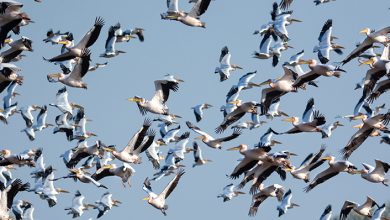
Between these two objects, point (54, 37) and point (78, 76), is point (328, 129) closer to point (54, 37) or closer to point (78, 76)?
point (78, 76)

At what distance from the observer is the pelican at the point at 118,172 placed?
116ft

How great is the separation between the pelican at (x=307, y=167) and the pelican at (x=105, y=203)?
7.37 metres

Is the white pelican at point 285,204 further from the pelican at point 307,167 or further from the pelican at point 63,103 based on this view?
the pelican at point 63,103

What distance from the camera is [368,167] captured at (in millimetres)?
34188

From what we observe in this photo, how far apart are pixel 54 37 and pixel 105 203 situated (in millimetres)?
5731

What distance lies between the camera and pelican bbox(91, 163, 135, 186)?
116 feet

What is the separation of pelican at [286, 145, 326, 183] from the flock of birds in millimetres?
29

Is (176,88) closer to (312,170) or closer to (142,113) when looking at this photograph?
(142,113)

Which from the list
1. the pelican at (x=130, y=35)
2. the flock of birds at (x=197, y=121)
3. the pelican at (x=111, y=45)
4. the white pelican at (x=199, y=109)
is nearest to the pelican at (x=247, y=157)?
the flock of birds at (x=197, y=121)

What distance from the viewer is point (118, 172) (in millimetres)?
35594

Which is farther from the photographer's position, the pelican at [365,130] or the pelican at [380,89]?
the pelican at [365,130]

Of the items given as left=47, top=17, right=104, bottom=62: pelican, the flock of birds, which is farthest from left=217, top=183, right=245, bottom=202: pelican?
left=47, top=17, right=104, bottom=62: pelican

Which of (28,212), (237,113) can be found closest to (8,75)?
(28,212)

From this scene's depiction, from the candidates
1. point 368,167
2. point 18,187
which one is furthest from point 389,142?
point 18,187
